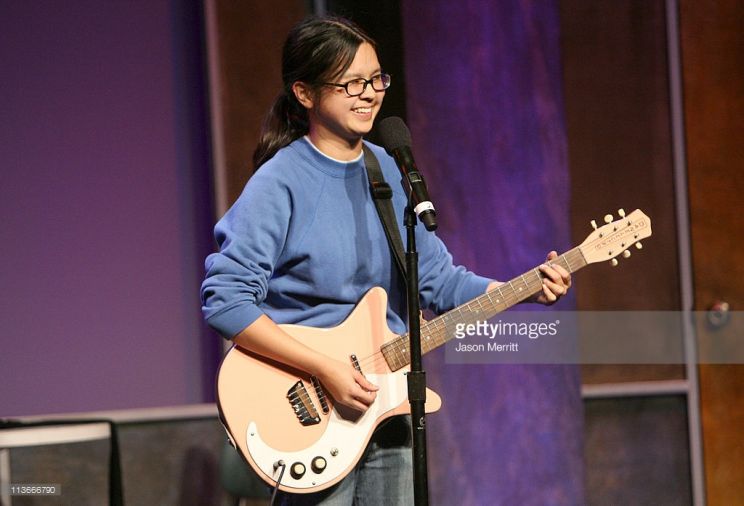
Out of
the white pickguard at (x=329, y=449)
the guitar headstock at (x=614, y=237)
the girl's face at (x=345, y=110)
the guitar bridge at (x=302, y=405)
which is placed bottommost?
the white pickguard at (x=329, y=449)

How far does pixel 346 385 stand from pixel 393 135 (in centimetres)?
61

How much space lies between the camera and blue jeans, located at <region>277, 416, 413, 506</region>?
2.40 m

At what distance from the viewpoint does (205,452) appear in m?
3.78

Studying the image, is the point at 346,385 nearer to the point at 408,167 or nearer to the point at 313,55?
the point at 408,167

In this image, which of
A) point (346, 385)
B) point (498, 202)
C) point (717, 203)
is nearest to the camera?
point (346, 385)

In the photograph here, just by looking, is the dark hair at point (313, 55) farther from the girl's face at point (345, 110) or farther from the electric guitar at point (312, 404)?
the electric guitar at point (312, 404)

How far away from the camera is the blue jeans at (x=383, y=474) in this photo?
2404 mm

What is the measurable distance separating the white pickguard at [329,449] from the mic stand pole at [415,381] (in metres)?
0.18

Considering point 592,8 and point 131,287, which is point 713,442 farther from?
point 131,287

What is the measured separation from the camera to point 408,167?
2248mm

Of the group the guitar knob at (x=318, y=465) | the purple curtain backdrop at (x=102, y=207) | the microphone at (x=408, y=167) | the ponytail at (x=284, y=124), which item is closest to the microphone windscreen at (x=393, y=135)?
the microphone at (x=408, y=167)

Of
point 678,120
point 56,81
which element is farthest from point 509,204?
point 56,81

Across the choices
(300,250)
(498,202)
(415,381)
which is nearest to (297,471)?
(415,381)

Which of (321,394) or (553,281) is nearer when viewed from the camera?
(321,394)
